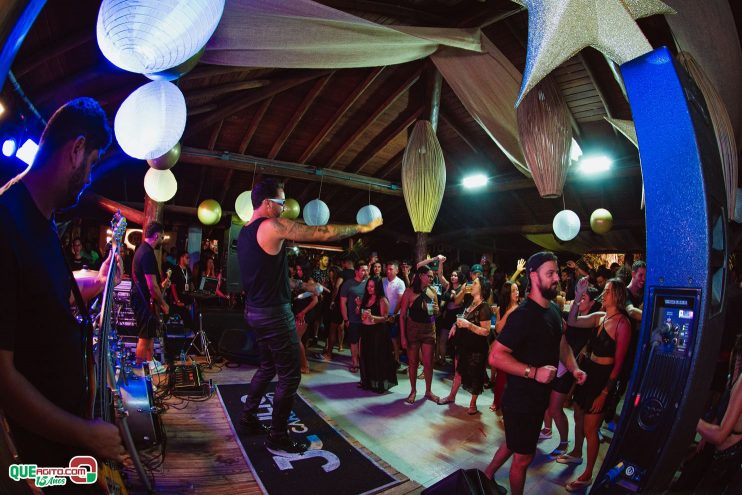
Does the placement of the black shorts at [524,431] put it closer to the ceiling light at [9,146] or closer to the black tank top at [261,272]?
the black tank top at [261,272]

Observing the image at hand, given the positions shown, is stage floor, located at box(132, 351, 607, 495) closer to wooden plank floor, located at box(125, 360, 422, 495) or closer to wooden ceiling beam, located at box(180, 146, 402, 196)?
wooden plank floor, located at box(125, 360, 422, 495)

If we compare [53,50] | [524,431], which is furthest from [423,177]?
[53,50]

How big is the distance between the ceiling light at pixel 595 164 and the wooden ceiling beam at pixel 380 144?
12.5 feet

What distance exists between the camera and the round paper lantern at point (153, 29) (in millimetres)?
1934

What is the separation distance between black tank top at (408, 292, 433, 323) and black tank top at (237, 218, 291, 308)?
7.40ft

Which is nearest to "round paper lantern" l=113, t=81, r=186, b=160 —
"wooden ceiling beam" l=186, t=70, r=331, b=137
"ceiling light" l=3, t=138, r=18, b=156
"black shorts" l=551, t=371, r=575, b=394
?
"ceiling light" l=3, t=138, r=18, b=156

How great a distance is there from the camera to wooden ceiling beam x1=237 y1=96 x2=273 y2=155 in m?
7.86

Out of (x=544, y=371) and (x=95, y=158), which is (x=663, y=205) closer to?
(x=544, y=371)

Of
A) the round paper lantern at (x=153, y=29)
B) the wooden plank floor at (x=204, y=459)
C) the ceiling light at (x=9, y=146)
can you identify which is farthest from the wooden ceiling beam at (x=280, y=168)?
the round paper lantern at (x=153, y=29)

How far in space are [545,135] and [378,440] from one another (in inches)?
130

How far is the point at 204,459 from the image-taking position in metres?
2.64

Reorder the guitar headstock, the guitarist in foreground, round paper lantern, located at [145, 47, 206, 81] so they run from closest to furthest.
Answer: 1. the guitarist in foreground
2. the guitar headstock
3. round paper lantern, located at [145, 47, 206, 81]

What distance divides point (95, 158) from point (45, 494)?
0.92 meters

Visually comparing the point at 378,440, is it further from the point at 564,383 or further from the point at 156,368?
the point at 156,368
